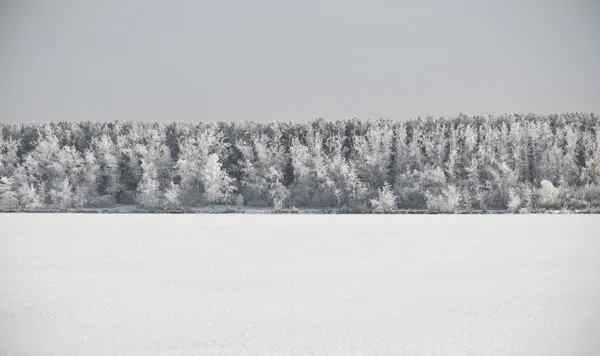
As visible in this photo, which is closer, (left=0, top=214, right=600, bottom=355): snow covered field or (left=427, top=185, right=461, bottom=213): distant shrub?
(left=0, top=214, right=600, bottom=355): snow covered field

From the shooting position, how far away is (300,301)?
11867 mm

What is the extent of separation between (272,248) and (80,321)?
444 inches

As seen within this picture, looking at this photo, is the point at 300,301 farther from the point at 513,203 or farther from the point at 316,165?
the point at 316,165

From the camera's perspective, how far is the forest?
6825cm

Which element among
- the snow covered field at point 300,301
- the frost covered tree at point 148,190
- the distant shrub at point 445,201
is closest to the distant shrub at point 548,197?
the distant shrub at point 445,201

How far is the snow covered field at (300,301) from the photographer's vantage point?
908cm

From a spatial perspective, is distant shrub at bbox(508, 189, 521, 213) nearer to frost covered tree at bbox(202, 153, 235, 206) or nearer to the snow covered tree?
frost covered tree at bbox(202, 153, 235, 206)

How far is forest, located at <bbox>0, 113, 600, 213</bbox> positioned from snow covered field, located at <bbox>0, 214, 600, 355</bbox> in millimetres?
47723

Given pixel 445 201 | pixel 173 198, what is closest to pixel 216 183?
pixel 173 198

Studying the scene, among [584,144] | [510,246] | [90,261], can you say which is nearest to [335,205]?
[584,144]

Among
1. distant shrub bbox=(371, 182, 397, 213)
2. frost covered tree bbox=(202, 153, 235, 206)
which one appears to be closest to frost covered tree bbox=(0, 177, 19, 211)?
frost covered tree bbox=(202, 153, 235, 206)

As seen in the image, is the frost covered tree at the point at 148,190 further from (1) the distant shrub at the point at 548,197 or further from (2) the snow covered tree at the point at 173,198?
(1) the distant shrub at the point at 548,197

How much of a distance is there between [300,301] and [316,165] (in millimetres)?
60513

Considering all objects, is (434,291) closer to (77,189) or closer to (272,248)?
(272,248)
